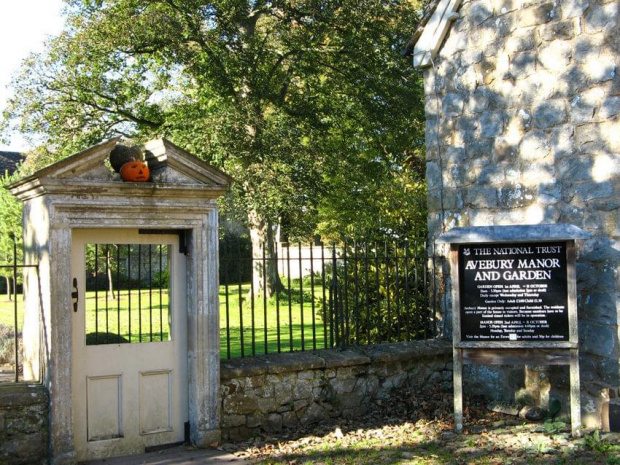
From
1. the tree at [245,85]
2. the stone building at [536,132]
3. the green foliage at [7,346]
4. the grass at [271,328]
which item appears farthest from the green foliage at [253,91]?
the stone building at [536,132]

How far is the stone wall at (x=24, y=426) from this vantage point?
540 centimetres

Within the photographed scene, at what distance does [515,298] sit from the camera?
6.45m

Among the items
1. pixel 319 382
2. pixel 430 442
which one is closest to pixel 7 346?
pixel 319 382

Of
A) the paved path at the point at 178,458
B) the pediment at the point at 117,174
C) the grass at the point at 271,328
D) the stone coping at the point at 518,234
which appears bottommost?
the paved path at the point at 178,458

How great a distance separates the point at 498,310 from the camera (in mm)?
6484

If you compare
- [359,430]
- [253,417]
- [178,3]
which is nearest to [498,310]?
[359,430]

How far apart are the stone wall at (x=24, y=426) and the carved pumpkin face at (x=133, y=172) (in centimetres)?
192

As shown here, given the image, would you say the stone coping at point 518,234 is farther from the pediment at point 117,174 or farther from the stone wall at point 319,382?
the pediment at point 117,174

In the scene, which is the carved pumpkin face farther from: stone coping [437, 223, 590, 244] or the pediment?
stone coping [437, 223, 590, 244]

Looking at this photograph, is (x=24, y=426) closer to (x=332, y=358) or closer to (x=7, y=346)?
(x=332, y=358)

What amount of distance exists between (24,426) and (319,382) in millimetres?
2866

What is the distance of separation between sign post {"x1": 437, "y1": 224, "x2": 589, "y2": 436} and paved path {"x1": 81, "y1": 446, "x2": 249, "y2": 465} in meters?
2.27

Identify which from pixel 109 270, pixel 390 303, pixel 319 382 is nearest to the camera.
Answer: pixel 109 270

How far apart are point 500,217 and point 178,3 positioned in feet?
35.8
